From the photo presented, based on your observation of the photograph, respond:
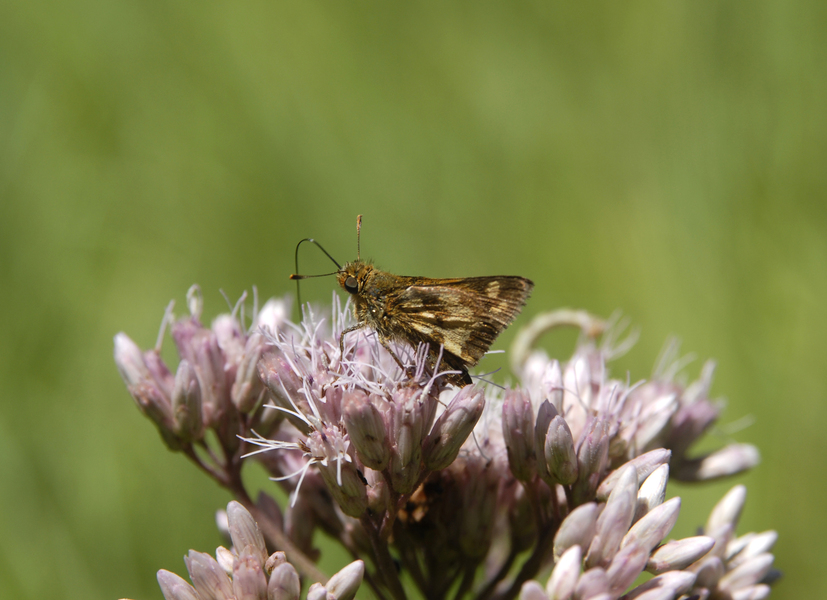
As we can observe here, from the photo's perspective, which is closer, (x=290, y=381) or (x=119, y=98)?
(x=290, y=381)

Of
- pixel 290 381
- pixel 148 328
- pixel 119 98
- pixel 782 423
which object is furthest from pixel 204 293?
pixel 782 423

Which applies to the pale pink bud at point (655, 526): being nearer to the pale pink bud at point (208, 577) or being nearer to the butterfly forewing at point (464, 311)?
the butterfly forewing at point (464, 311)

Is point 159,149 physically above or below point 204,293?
above

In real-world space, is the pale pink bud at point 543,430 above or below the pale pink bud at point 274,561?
above

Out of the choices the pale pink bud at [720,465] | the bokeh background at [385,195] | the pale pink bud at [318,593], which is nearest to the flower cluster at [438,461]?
the pale pink bud at [318,593]

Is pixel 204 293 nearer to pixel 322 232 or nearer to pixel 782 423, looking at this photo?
pixel 322 232

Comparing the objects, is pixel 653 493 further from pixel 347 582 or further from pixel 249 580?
pixel 249 580

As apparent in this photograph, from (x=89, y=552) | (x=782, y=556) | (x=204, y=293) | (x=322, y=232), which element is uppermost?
(x=322, y=232)
